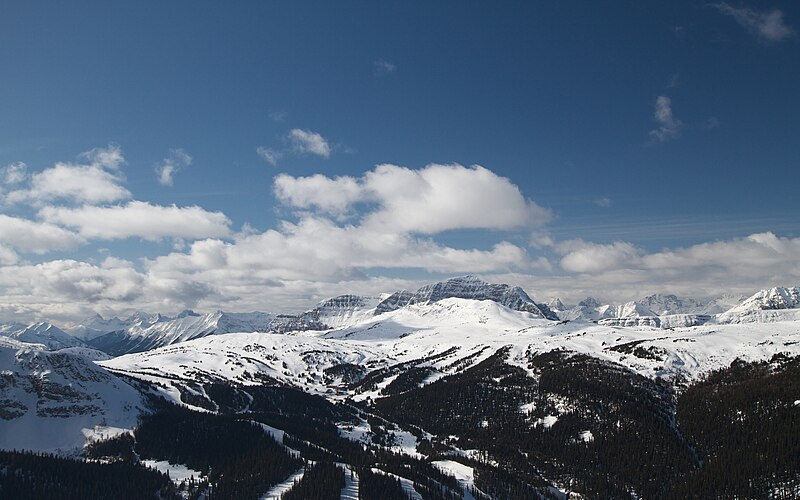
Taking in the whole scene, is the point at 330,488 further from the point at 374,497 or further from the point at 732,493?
the point at 732,493

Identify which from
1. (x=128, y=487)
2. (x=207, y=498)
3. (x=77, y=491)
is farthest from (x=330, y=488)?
(x=77, y=491)

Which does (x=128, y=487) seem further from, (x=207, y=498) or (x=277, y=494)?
(x=277, y=494)

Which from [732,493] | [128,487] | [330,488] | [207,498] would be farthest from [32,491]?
[732,493]

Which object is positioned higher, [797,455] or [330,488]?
[797,455]

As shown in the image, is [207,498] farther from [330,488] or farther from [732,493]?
[732,493]

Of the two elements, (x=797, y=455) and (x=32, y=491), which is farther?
(x=797, y=455)

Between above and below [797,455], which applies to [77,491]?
below

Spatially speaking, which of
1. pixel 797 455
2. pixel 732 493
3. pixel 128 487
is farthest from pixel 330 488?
pixel 797 455
